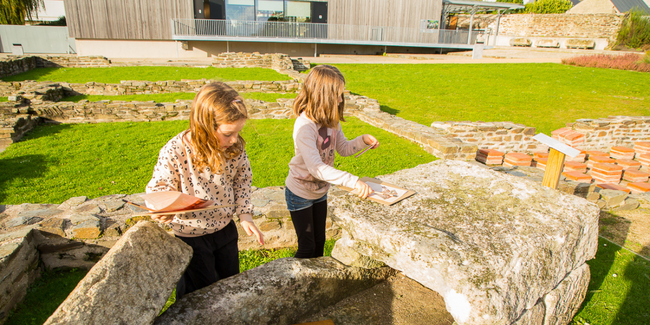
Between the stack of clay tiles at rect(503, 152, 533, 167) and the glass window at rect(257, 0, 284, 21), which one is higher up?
the glass window at rect(257, 0, 284, 21)

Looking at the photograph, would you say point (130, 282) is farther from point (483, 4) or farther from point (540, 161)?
point (483, 4)

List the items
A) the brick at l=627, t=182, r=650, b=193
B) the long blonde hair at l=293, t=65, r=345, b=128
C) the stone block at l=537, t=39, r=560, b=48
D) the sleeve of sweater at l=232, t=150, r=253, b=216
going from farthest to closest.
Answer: the stone block at l=537, t=39, r=560, b=48, the brick at l=627, t=182, r=650, b=193, the long blonde hair at l=293, t=65, r=345, b=128, the sleeve of sweater at l=232, t=150, r=253, b=216

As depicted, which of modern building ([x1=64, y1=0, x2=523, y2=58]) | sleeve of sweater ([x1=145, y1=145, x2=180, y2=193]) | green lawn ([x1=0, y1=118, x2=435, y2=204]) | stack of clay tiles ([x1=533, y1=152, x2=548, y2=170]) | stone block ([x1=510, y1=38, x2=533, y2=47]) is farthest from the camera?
stone block ([x1=510, y1=38, x2=533, y2=47])

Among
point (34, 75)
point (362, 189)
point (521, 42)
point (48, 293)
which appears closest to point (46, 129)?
point (48, 293)

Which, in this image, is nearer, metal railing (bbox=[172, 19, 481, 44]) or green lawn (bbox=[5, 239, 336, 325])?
green lawn (bbox=[5, 239, 336, 325])

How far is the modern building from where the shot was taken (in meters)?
22.7

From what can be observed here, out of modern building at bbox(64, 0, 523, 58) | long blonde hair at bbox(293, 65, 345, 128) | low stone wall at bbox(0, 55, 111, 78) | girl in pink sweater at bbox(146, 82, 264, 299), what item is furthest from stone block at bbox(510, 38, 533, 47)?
girl in pink sweater at bbox(146, 82, 264, 299)

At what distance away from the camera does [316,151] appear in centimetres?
243

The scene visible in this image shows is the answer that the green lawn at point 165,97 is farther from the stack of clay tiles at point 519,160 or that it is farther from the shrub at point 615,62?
the shrub at point 615,62

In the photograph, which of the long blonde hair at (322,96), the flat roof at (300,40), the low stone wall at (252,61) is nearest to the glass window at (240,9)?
the flat roof at (300,40)

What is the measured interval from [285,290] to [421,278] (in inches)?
30.7

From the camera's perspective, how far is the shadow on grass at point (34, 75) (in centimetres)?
1573

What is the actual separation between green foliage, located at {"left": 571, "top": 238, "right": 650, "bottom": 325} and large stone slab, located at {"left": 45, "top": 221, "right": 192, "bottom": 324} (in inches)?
127

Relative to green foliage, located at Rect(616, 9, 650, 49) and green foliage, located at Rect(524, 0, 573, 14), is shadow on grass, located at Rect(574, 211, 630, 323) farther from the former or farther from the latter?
green foliage, located at Rect(524, 0, 573, 14)
